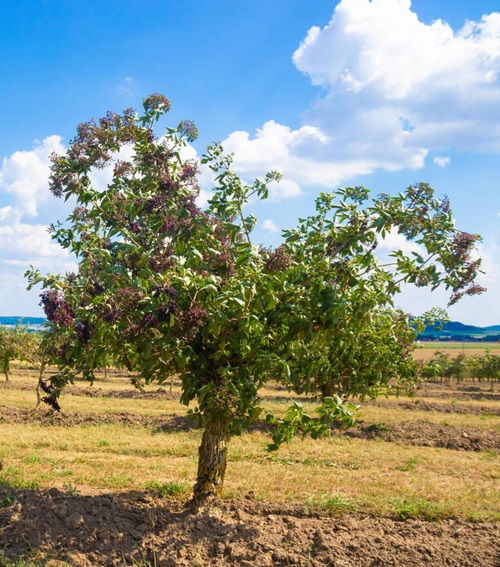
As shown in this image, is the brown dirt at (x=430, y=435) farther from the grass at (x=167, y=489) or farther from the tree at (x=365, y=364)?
the grass at (x=167, y=489)

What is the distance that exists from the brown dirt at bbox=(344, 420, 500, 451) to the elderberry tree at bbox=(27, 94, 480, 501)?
40.4 ft

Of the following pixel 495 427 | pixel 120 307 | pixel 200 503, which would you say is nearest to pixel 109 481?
pixel 200 503

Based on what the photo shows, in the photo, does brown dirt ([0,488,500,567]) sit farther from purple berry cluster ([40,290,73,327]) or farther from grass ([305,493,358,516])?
purple berry cluster ([40,290,73,327])

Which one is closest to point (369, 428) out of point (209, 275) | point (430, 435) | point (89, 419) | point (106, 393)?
point (430, 435)

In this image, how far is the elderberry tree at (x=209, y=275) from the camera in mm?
6301

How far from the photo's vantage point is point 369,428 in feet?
67.2

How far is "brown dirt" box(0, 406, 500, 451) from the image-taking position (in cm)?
1833

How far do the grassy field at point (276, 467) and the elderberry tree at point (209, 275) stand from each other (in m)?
3.12

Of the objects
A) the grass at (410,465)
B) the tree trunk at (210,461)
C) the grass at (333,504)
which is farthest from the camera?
the grass at (410,465)

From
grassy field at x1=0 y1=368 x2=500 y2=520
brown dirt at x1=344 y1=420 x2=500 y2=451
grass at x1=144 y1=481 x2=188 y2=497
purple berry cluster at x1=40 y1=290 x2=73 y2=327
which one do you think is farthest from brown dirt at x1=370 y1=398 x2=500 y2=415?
purple berry cluster at x1=40 y1=290 x2=73 y2=327

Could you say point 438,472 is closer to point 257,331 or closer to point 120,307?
point 257,331

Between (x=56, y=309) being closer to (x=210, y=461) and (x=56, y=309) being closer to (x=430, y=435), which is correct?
(x=210, y=461)

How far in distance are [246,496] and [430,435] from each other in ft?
38.8

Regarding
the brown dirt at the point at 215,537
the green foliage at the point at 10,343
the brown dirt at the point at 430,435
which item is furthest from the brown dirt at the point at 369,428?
the green foliage at the point at 10,343
